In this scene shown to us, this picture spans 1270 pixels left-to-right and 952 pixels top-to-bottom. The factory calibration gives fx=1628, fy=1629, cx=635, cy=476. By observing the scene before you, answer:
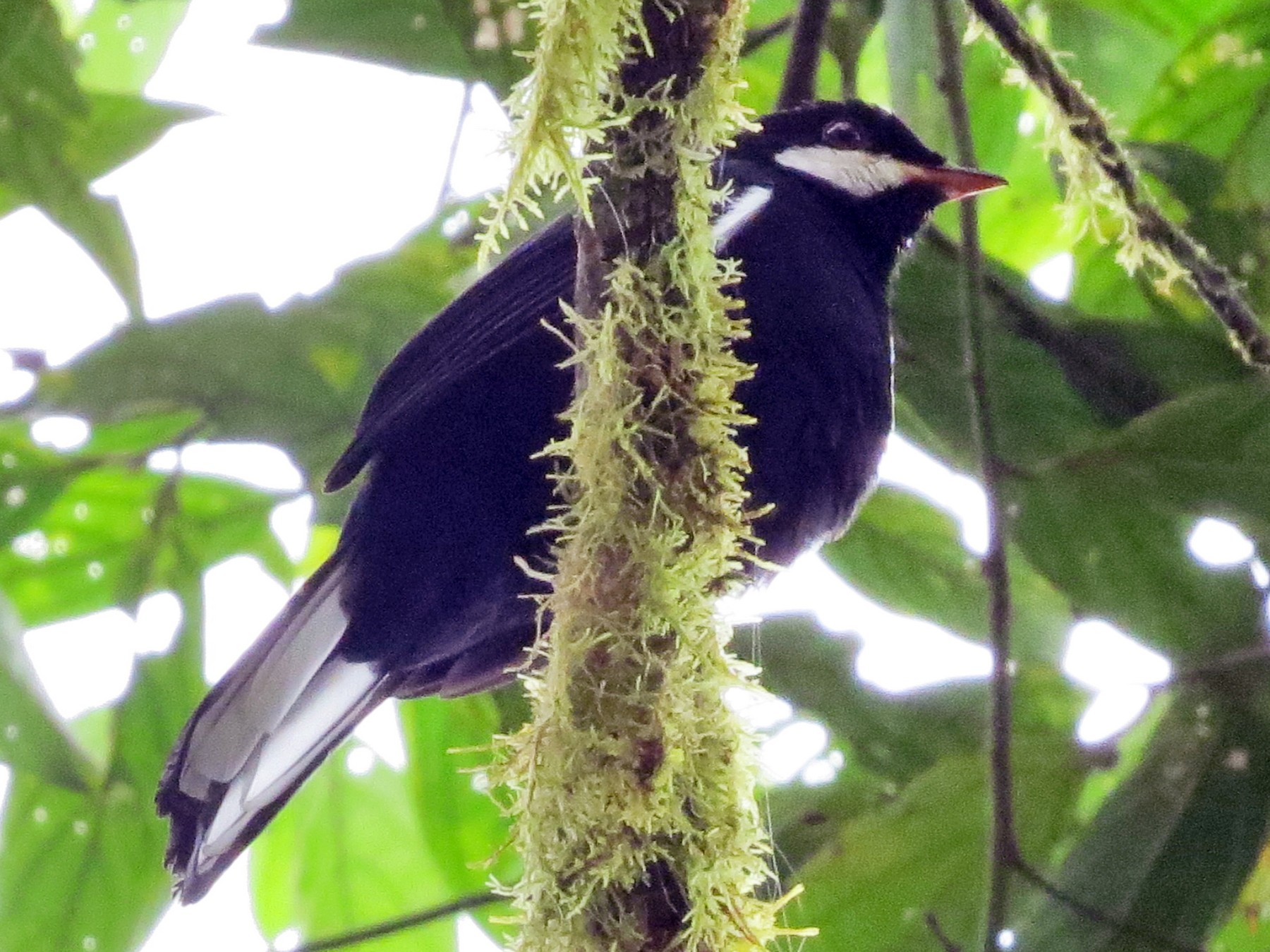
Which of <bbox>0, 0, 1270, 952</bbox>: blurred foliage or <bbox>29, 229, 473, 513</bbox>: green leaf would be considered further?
<bbox>29, 229, 473, 513</bbox>: green leaf

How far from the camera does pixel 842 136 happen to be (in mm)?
2836

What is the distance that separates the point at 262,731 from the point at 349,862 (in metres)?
0.52

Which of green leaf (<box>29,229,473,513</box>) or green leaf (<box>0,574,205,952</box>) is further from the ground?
green leaf (<box>29,229,473,513</box>)

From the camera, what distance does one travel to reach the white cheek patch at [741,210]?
235 centimetres

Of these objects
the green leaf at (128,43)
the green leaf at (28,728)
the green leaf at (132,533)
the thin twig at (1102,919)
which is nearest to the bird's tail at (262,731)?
the green leaf at (28,728)

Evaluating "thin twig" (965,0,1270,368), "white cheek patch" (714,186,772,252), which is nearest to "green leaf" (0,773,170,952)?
"white cheek patch" (714,186,772,252)

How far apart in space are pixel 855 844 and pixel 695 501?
3.54 feet

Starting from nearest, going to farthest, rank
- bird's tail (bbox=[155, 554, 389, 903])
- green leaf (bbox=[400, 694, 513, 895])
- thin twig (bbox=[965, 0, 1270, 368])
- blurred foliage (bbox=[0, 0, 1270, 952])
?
thin twig (bbox=[965, 0, 1270, 368])
blurred foliage (bbox=[0, 0, 1270, 952])
bird's tail (bbox=[155, 554, 389, 903])
green leaf (bbox=[400, 694, 513, 895])

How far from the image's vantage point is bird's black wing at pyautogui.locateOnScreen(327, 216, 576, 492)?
233 cm

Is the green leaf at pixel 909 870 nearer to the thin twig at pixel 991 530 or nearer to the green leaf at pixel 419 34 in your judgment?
the thin twig at pixel 991 530

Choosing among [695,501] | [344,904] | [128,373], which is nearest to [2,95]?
[128,373]

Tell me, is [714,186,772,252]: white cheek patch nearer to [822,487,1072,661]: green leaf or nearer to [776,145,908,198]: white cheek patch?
[776,145,908,198]: white cheek patch

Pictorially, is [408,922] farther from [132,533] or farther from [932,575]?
[932,575]

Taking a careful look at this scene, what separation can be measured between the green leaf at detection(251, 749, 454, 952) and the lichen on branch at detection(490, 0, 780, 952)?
151cm
